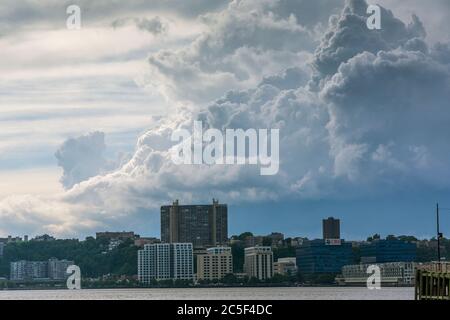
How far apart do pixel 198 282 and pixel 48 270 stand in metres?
21.5

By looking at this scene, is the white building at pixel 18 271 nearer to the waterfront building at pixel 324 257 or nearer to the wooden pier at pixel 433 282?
the waterfront building at pixel 324 257

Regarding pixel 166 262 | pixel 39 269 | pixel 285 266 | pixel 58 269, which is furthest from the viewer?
pixel 166 262

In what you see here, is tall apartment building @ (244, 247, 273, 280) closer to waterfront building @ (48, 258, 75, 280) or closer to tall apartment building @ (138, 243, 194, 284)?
tall apartment building @ (138, 243, 194, 284)

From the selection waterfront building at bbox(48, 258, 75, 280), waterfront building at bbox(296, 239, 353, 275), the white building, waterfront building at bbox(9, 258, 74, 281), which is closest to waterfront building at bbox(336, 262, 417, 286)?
waterfront building at bbox(296, 239, 353, 275)

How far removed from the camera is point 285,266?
180 meters

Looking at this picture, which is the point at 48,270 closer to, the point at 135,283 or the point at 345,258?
the point at 135,283

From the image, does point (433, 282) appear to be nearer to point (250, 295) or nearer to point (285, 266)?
point (250, 295)

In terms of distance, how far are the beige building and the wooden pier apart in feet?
378

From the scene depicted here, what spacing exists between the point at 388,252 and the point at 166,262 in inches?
1282

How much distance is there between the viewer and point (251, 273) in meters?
175

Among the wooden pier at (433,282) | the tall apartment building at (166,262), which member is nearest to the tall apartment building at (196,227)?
the tall apartment building at (166,262)

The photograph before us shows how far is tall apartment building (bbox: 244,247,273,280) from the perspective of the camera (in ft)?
575

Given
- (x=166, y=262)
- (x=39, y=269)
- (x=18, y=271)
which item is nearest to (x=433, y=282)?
(x=18, y=271)

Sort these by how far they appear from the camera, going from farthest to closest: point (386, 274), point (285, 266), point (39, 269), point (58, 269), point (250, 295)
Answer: point (39, 269), point (285, 266), point (58, 269), point (386, 274), point (250, 295)
